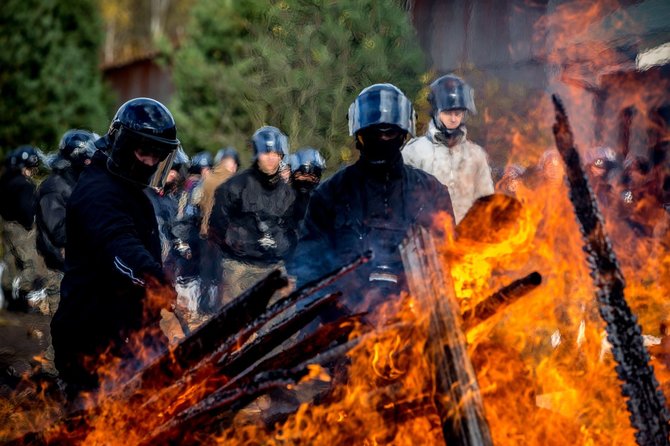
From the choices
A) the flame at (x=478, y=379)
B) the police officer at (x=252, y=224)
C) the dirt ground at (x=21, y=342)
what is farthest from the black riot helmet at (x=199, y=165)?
the flame at (x=478, y=379)

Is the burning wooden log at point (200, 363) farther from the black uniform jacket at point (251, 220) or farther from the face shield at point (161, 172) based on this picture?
the black uniform jacket at point (251, 220)

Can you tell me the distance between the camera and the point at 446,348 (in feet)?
10.5

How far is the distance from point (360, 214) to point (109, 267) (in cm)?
167

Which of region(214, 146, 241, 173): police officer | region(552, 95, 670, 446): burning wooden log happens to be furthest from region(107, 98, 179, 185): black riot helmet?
region(214, 146, 241, 173): police officer

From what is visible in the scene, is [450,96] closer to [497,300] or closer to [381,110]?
[381,110]

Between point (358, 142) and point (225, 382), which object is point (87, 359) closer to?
point (225, 382)

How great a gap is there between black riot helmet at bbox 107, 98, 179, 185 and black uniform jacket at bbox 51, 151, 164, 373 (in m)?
0.09

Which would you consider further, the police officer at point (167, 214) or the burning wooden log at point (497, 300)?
the police officer at point (167, 214)

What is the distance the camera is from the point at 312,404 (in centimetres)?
371

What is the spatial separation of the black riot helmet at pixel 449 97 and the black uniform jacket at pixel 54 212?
4121mm

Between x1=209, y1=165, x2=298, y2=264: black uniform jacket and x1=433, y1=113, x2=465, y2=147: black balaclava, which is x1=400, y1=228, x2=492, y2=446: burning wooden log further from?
x1=209, y1=165, x2=298, y2=264: black uniform jacket

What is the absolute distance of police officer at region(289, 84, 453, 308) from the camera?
4934 millimetres

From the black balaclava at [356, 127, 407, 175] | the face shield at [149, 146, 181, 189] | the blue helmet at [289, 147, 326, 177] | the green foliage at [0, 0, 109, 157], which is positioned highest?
the green foliage at [0, 0, 109, 157]

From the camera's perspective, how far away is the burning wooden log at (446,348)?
297cm
